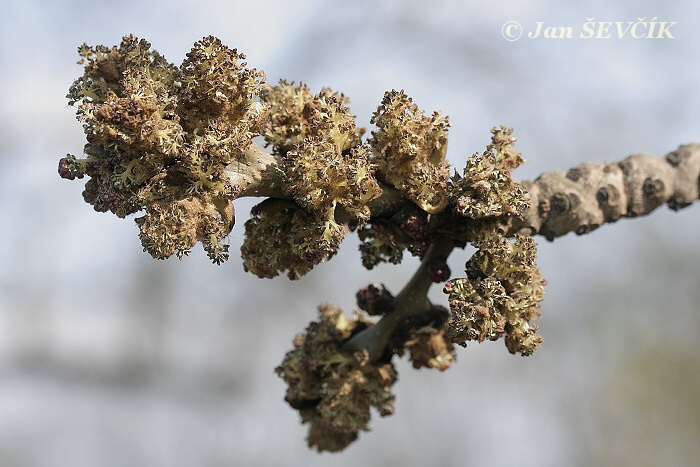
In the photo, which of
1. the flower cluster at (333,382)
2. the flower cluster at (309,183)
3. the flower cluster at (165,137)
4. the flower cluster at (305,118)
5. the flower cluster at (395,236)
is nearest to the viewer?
the flower cluster at (165,137)

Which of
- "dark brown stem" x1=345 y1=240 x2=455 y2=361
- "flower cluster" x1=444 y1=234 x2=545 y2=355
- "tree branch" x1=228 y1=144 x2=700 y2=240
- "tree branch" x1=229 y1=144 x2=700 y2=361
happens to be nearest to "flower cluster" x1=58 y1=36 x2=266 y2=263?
"tree branch" x1=228 y1=144 x2=700 y2=240

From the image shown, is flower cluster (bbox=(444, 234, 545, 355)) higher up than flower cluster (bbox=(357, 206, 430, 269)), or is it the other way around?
flower cluster (bbox=(357, 206, 430, 269))

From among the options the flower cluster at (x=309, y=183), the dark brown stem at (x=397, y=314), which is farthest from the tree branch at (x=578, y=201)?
the flower cluster at (x=309, y=183)

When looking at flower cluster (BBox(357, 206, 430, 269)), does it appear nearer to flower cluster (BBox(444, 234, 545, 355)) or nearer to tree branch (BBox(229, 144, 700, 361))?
tree branch (BBox(229, 144, 700, 361))

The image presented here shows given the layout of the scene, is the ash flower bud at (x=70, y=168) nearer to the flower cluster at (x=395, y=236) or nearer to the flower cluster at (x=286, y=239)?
the flower cluster at (x=286, y=239)

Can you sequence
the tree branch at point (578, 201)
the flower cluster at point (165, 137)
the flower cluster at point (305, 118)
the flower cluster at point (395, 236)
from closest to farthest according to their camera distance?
1. the flower cluster at point (165, 137)
2. the flower cluster at point (305, 118)
3. the flower cluster at point (395, 236)
4. the tree branch at point (578, 201)
